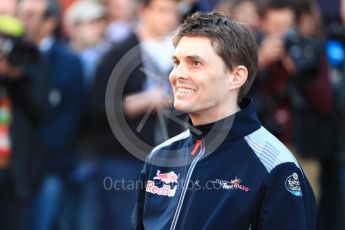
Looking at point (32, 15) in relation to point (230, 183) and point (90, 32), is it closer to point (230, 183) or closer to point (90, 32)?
point (90, 32)

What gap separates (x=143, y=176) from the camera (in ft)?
14.0

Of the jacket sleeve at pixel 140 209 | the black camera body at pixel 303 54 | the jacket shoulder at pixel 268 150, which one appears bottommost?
the jacket sleeve at pixel 140 209

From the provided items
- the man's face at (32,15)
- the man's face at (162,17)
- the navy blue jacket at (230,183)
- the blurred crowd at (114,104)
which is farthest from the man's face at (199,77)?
the man's face at (32,15)

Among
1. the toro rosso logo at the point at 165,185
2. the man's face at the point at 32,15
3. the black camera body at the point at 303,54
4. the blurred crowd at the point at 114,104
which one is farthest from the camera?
the man's face at the point at 32,15

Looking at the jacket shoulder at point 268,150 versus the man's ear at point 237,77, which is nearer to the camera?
the jacket shoulder at point 268,150

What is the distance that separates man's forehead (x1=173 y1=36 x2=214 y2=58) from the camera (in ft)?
13.0

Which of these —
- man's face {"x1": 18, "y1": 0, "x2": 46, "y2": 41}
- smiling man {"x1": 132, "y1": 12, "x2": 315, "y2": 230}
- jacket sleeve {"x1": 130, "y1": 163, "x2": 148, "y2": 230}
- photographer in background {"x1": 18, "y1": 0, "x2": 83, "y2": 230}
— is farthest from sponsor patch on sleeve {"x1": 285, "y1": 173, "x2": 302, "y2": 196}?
man's face {"x1": 18, "y1": 0, "x2": 46, "y2": 41}

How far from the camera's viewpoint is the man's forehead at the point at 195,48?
3951 millimetres

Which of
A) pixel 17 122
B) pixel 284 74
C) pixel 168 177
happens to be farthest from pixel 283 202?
pixel 284 74

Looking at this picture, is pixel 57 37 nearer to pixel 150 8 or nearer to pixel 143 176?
pixel 150 8

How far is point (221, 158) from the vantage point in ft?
12.9

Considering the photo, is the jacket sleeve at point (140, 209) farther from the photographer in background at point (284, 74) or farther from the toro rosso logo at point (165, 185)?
the photographer in background at point (284, 74)

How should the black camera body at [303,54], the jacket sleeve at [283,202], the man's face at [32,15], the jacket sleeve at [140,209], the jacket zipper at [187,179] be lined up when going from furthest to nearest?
1. the man's face at [32,15]
2. the black camera body at [303,54]
3. the jacket sleeve at [140,209]
4. the jacket zipper at [187,179]
5. the jacket sleeve at [283,202]

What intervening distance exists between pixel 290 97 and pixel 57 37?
2.24 m
